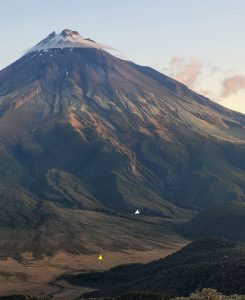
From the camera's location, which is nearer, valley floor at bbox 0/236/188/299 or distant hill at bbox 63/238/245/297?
distant hill at bbox 63/238/245/297

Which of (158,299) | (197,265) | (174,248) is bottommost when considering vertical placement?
(158,299)

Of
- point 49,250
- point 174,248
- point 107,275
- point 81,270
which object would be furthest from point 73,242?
point 107,275

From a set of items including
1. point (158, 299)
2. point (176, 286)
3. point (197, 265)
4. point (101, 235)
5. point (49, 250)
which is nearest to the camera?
point (158, 299)

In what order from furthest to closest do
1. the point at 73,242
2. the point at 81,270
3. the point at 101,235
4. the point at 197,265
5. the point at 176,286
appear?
the point at 101,235 < the point at 73,242 < the point at 81,270 < the point at 197,265 < the point at 176,286

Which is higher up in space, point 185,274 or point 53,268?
point 53,268

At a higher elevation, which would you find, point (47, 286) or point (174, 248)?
point (174, 248)

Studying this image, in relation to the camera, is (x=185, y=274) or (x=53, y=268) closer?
(x=185, y=274)

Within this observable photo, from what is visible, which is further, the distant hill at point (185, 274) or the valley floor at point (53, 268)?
the valley floor at point (53, 268)

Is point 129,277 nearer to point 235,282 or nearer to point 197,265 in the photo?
point 197,265
